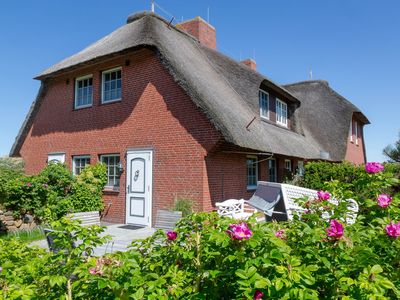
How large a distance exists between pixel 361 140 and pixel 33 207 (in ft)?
77.0

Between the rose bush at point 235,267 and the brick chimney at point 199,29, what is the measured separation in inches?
558

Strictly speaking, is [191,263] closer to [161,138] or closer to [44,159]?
[161,138]

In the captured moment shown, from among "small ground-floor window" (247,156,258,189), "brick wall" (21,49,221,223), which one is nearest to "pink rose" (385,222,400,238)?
"brick wall" (21,49,221,223)

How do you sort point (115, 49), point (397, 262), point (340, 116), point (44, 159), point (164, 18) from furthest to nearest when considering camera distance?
point (340, 116)
point (44, 159)
point (164, 18)
point (115, 49)
point (397, 262)

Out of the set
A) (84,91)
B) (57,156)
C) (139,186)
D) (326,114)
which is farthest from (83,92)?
(326,114)

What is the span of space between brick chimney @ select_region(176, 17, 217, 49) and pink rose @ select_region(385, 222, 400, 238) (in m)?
14.5

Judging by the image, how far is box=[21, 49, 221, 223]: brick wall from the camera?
9500mm

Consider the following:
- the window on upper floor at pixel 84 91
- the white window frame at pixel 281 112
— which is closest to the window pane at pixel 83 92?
the window on upper floor at pixel 84 91

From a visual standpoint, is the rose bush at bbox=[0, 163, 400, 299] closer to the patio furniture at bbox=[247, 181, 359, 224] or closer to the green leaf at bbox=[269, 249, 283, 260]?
the green leaf at bbox=[269, 249, 283, 260]

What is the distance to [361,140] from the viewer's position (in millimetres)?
25234

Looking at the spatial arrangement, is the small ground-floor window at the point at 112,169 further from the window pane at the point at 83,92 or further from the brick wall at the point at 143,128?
the window pane at the point at 83,92

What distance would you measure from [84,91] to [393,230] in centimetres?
1255

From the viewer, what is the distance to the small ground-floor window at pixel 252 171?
1146 cm

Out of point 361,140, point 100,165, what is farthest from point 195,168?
point 361,140
